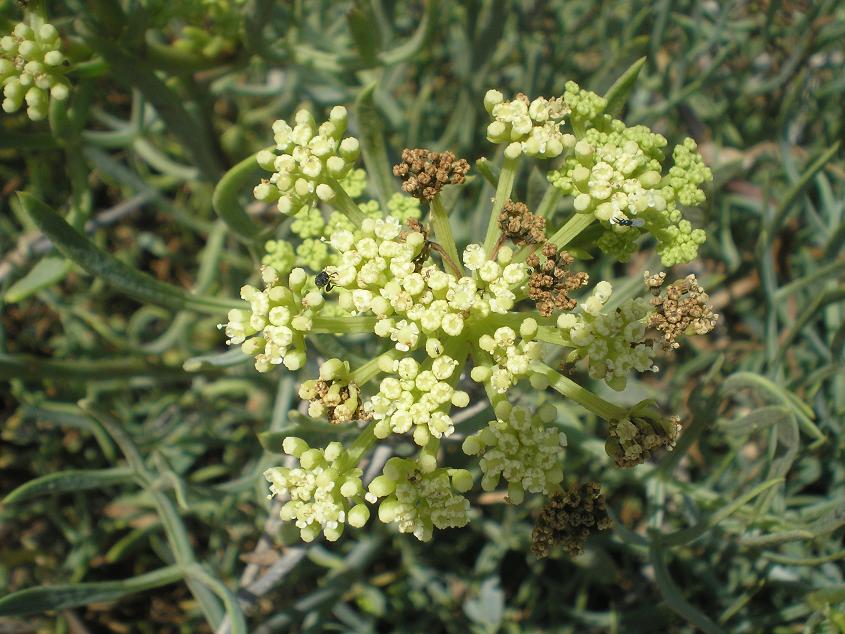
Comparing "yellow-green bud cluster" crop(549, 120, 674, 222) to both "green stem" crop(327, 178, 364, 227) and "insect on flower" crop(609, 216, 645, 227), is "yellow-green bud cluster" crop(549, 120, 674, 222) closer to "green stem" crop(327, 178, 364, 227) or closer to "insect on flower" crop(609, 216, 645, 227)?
"insect on flower" crop(609, 216, 645, 227)

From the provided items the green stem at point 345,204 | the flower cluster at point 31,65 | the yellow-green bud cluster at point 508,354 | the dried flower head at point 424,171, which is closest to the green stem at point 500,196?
the dried flower head at point 424,171

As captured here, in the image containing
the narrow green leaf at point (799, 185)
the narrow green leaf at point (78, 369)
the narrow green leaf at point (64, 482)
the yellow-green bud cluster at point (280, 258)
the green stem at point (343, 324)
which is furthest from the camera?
the narrow green leaf at point (78, 369)

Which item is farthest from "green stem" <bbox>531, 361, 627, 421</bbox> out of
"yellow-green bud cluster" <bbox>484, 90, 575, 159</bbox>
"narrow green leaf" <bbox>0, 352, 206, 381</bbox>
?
"narrow green leaf" <bbox>0, 352, 206, 381</bbox>

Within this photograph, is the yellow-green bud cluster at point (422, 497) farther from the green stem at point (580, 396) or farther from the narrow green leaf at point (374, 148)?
the narrow green leaf at point (374, 148)

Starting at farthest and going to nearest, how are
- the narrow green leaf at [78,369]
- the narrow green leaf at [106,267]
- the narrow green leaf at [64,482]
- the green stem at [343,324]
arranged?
1. the narrow green leaf at [78,369]
2. the narrow green leaf at [64,482]
3. the narrow green leaf at [106,267]
4. the green stem at [343,324]

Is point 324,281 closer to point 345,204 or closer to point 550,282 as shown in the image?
point 345,204
